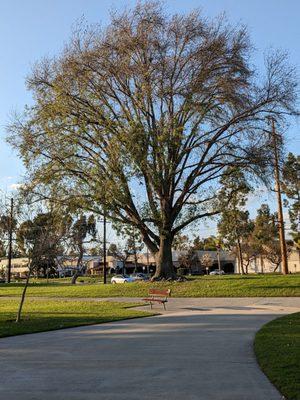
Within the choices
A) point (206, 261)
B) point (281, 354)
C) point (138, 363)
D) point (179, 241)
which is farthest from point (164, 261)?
point (206, 261)

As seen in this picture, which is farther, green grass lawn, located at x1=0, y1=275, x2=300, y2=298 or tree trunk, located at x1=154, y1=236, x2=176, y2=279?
tree trunk, located at x1=154, y1=236, x2=176, y2=279

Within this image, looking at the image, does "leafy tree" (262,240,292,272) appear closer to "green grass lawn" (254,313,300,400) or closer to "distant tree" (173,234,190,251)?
"distant tree" (173,234,190,251)

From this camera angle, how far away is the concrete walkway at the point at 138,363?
7.00m

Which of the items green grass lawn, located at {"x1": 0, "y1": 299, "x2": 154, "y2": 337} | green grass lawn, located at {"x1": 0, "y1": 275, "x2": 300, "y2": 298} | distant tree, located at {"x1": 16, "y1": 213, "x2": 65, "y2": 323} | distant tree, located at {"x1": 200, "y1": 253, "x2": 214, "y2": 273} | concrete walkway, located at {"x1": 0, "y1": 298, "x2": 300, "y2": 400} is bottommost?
concrete walkway, located at {"x1": 0, "y1": 298, "x2": 300, "y2": 400}

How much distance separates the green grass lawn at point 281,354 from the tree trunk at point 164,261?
19848mm

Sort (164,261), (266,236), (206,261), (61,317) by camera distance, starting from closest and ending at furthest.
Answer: (61,317)
(164,261)
(266,236)
(206,261)

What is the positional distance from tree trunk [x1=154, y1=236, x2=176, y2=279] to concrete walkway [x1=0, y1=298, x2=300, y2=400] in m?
17.8

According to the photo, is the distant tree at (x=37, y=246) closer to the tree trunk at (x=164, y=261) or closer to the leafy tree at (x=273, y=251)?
the tree trunk at (x=164, y=261)

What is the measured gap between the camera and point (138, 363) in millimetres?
9125

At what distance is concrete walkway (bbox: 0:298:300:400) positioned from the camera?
23.0 ft

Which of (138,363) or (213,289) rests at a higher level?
(213,289)

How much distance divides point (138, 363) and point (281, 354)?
8.42 ft

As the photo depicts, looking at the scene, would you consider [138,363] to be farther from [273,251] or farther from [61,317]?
[273,251]

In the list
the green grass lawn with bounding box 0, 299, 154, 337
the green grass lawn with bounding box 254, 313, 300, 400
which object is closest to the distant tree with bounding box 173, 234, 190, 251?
the green grass lawn with bounding box 0, 299, 154, 337
